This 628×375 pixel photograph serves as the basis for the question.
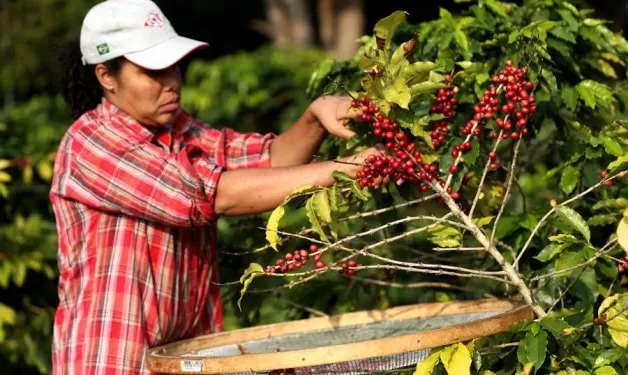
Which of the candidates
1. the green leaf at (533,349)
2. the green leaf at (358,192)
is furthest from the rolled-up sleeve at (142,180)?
the green leaf at (533,349)

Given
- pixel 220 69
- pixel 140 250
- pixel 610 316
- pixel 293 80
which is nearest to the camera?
pixel 610 316

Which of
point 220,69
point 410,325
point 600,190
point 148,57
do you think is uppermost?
point 148,57

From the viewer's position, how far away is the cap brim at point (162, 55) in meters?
3.51

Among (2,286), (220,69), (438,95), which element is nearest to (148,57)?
(438,95)

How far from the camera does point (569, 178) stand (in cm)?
349

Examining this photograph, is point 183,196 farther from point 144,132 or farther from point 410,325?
point 410,325

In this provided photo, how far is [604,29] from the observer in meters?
3.74

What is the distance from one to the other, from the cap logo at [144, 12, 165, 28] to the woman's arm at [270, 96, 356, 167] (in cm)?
51

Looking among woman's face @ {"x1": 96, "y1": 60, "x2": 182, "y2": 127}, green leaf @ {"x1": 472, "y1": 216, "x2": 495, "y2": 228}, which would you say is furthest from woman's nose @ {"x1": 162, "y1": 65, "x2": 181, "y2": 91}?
green leaf @ {"x1": 472, "y1": 216, "x2": 495, "y2": 228}

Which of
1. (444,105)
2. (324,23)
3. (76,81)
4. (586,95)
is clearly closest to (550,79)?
(586,95)

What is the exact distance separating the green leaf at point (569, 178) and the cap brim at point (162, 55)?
3.70 feet

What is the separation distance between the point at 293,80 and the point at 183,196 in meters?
5.52

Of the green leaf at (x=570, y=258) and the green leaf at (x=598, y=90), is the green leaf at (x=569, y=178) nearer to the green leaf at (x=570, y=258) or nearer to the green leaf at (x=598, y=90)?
the green leaf at (x=598, y=90)

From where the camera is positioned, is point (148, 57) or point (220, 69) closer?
point (148, 57)
